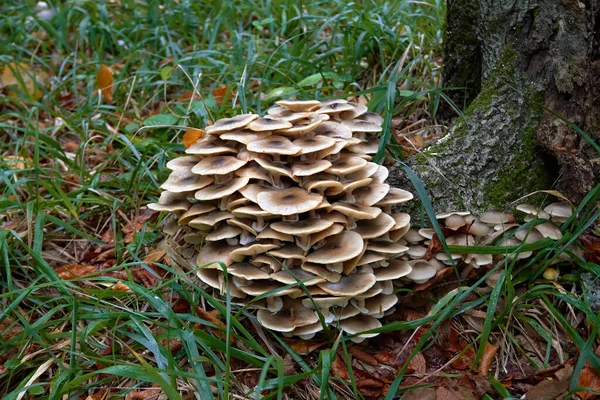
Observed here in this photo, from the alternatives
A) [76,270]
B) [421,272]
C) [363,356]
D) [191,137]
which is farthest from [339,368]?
[191,137]

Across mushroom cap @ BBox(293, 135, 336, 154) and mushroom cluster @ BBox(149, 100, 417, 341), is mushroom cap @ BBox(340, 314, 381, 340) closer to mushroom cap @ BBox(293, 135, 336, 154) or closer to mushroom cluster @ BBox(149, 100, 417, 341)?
mushroom cluster @ BBox(149, 100, 417, 341)

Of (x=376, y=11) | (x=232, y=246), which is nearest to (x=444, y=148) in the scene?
(x=232, y=246)

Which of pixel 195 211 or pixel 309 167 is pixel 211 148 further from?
pixel 309 167

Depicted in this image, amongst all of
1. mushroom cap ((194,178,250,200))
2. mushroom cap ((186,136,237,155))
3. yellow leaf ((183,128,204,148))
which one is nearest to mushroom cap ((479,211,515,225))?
mushroom cap ((194,178,250,200))

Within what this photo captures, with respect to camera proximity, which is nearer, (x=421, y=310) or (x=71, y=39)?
(x=421, y=310)

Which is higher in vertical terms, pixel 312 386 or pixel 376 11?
pixel 376 11

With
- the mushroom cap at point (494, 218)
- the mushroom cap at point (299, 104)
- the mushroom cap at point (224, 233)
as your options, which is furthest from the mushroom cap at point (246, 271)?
the mushroom cap at point (494, 218)

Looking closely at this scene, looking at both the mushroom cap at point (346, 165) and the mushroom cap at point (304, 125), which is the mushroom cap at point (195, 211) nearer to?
the mushroom cap at point (304, 125)

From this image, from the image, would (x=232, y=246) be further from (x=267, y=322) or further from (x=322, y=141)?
(x=322, y=141)
